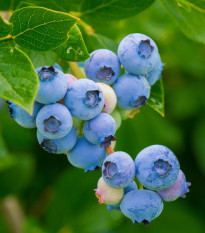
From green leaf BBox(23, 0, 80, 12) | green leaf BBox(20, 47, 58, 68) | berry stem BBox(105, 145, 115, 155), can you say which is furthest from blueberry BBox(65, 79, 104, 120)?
green leaf BBox(23, 0, 80, 12)

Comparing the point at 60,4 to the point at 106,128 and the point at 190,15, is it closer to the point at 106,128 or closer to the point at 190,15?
the point at 190,15

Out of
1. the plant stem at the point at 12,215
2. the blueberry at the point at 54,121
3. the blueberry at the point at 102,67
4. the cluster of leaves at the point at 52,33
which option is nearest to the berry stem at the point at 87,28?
the cluster of leaves at the point at 52,33

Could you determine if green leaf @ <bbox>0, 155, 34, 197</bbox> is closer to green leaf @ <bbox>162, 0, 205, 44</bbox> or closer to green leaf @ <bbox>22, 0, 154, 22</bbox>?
green leaf @ <bbox>22, 0, 154, 22</bbox>

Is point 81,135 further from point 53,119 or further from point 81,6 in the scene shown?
point 81,6

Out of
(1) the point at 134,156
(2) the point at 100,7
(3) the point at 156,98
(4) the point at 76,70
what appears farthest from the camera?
(1) the point at 134,156

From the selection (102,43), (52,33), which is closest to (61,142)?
(52,33)

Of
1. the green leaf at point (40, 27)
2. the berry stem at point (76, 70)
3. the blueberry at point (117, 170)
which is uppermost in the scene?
the green leaf at point (40, 27)

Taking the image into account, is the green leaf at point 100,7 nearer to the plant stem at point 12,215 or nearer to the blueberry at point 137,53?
the blueberry at point 137,53

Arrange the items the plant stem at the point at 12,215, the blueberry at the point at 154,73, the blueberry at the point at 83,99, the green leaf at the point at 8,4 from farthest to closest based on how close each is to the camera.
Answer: the plant stem at the point at 12,215 < the green leaf at the point at 8,4 < the blueberry at the point at 154,73 < the blueberry at the point at 83,99

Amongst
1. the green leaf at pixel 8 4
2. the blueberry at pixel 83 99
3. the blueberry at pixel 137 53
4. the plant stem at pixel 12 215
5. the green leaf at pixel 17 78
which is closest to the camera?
the green leaf at pixel 17 78
